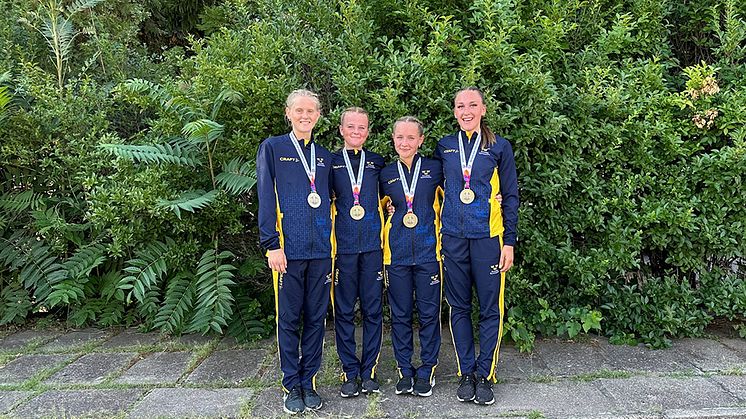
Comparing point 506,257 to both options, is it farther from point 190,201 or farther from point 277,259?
point 190,201

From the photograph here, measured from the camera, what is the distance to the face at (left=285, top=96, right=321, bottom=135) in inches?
161

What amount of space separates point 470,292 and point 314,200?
1310mm

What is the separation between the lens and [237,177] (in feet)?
16.6

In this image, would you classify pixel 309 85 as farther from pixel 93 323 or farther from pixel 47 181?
pixel 93 323

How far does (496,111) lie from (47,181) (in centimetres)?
459

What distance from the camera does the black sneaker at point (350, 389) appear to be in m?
4.21

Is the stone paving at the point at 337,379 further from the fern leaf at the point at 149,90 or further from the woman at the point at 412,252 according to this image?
the fern leaf at the point at 149,90

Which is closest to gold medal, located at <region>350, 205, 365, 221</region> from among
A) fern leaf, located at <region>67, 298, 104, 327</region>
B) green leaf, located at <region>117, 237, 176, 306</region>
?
green leaf, located at <region>117, 237, 176, 306</region>

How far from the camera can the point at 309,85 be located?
540 cm

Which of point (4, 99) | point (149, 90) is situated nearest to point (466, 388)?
point (149, 90)

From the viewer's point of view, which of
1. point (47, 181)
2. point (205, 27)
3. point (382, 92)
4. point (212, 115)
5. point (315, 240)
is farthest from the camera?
point (205, 27)

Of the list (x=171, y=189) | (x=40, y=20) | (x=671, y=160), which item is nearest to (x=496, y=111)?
(x=671, y=160)

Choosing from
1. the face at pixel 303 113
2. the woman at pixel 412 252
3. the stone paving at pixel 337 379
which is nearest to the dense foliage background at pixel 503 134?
the stone paving at pixel 337 379

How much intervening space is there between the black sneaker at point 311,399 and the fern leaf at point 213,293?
51.5 inches
